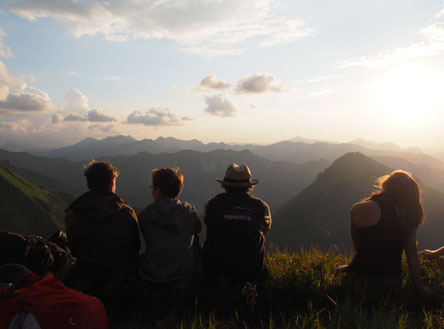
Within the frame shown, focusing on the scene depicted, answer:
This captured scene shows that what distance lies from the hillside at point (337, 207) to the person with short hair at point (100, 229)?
348 feet

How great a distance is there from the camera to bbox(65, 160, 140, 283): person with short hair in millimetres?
5254

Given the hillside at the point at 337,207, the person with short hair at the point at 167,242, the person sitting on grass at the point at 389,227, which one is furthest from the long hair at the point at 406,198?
the hillside at the point at 337,207

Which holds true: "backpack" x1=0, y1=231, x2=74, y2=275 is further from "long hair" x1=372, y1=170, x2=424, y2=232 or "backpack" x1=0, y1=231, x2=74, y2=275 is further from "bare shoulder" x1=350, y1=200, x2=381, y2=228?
"long hair" x1=372, y1=170, x2=424, y2=232

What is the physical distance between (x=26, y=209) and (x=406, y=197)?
13205 centimetres

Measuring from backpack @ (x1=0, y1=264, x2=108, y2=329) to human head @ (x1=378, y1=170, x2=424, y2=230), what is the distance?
498 centimetres

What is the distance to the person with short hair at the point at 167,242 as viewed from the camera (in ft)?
17.1

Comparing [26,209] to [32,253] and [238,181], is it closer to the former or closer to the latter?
[32,253]

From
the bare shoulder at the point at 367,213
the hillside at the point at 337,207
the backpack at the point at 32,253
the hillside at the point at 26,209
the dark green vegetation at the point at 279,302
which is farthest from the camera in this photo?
the hillside at the point at 337,207

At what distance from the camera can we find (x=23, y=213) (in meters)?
112

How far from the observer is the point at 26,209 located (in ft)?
373

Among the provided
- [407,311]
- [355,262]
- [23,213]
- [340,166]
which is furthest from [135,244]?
[340,166]

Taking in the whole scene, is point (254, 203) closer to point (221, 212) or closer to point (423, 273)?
point (221, 212)

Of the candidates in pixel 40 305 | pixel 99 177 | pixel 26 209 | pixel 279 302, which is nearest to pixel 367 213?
pixel 279 302

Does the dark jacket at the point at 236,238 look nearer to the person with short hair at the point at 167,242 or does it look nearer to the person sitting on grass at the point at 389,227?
the person with short hair at the point at 167,242
